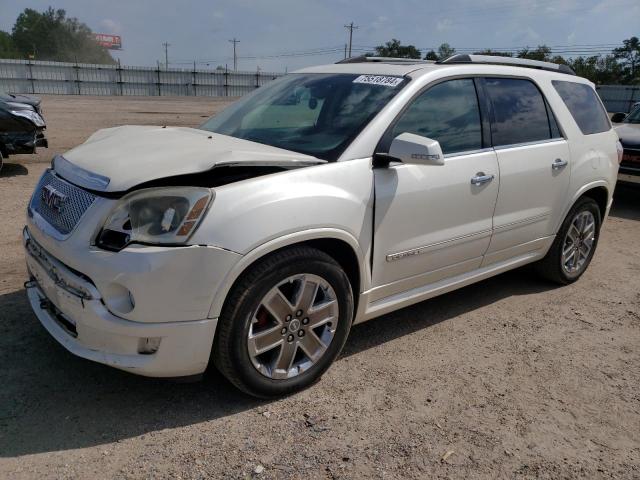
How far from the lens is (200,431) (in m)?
2.75

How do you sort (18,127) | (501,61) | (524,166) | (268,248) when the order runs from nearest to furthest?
(268,248), (524,166), (501,61), (18,127)

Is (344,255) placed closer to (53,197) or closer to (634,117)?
(53,197)

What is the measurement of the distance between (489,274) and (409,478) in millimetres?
2034

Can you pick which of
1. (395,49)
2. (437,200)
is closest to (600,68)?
(395,49)

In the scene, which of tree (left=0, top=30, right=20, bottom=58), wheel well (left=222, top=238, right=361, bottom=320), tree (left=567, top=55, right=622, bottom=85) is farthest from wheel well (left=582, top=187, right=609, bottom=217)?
tree (left=0, top=30, right=20, bottom=58)

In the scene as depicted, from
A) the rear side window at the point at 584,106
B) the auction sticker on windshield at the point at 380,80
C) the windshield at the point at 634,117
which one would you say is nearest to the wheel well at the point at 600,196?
the rear side window at the point at 584,106

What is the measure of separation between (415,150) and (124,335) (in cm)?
177

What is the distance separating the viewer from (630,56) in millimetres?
64000


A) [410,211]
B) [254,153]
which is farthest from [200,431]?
[410,211]

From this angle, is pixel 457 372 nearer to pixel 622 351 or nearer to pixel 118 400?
pixel 622 351

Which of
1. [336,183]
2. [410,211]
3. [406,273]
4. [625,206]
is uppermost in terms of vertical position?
[336,183]

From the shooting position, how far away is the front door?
10.6 ft

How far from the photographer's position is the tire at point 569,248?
471 cm

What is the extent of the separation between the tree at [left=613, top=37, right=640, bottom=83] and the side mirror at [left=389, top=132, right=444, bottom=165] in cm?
7145
